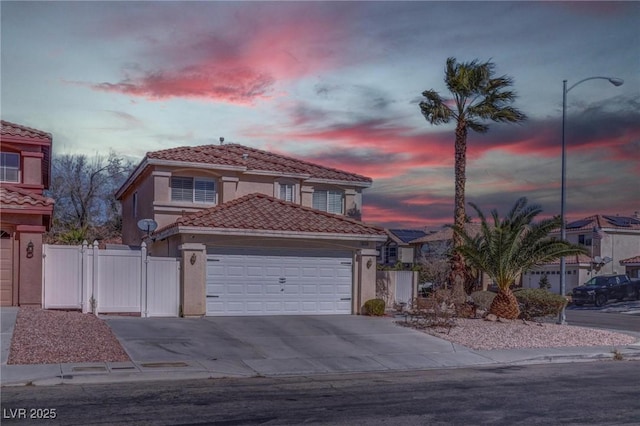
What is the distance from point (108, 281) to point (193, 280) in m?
2.72

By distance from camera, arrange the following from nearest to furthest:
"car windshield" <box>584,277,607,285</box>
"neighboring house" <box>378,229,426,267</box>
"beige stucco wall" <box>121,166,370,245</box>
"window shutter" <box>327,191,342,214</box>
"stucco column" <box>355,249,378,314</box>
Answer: "stucco column" <box>355,249,378,314</box>
"beige stucco wall" <box>121,166,370,245</box>
"window shutter" <box>327,191,342,214</box>
"car windshield" <box>584,277,607,285</box>
"neighboring house" <box>378,229,426,267</box>

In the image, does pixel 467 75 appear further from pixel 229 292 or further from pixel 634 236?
pixel 634 236

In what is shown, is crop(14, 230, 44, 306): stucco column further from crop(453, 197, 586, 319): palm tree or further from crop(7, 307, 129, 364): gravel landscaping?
crop(453, 197, 586, 319): palm tree

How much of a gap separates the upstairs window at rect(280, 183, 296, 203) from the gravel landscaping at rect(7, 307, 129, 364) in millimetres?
12087

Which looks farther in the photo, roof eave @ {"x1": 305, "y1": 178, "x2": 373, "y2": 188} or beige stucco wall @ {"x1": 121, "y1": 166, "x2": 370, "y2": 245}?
roof eave @ {"x1": 305, "y1": 178, "x2": 373, "y2": 188}

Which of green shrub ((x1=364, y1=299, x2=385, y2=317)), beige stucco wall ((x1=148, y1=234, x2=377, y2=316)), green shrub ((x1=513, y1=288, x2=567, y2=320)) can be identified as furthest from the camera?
green shrub ((x1=364, y1=299, x2=385, y2=317))

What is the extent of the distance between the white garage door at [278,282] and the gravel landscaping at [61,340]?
15.1 ft

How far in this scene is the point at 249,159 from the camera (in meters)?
32.0

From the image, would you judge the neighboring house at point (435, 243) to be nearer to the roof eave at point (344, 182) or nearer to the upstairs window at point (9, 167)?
the roof eave at point (344, 182)

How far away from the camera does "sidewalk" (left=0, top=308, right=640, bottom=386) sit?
47.1 ft

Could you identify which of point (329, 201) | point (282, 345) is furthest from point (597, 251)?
point (282, 345)

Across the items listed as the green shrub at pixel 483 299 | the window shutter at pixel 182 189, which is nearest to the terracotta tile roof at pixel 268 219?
the window shutter at pixel 182 189

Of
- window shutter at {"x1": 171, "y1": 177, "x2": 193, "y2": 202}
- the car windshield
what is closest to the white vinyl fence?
window shutter at {"x1": 171, "y1": 177, "x2": 193, "y2": 202}

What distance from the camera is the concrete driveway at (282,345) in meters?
17.1
